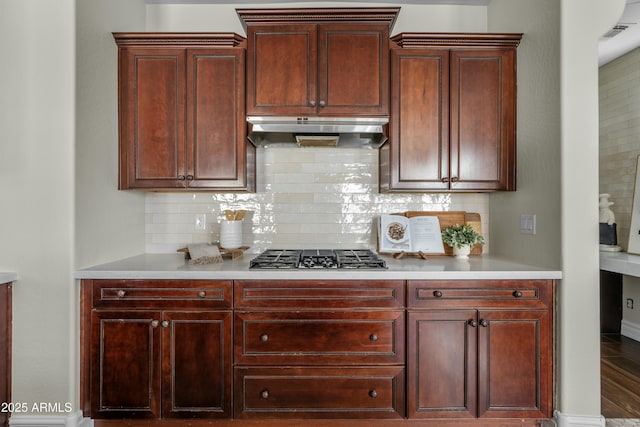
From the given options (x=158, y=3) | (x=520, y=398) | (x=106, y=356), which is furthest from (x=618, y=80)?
(x=106, y=356)

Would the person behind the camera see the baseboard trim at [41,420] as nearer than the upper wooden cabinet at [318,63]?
Yes

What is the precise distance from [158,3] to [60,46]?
109 cm

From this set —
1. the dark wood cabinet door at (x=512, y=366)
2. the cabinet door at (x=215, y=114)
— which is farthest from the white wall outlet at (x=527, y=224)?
the cabinet door at (x=215, y=114)

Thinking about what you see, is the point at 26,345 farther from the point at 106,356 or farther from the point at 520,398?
the point at 520,398

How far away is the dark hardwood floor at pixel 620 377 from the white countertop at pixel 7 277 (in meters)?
3.62

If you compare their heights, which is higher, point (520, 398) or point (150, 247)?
point (150, 247)

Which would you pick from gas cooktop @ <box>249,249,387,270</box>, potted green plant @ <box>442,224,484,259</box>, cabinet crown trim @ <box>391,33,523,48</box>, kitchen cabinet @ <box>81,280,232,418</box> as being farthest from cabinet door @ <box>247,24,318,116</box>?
potted green plant @ <box>442,224,484,259</box>

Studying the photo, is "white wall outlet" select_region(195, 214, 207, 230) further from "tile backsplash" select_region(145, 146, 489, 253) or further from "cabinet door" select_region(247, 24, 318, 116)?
"cabinet door" select_region(247, 24, 318, 116)

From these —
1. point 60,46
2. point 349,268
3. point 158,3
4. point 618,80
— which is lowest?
point 349,268

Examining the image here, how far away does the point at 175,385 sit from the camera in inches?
75.4

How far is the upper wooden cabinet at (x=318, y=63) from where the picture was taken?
2.23 meters

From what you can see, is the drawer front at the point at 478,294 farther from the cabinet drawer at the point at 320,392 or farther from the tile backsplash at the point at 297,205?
the tile backsplash at the point at 297,205

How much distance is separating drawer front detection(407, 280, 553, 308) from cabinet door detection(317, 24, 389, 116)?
1.15 metres

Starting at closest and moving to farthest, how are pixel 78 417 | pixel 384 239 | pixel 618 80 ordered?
pixel 78 417 → pixel 384 239 → pixel 618 80
